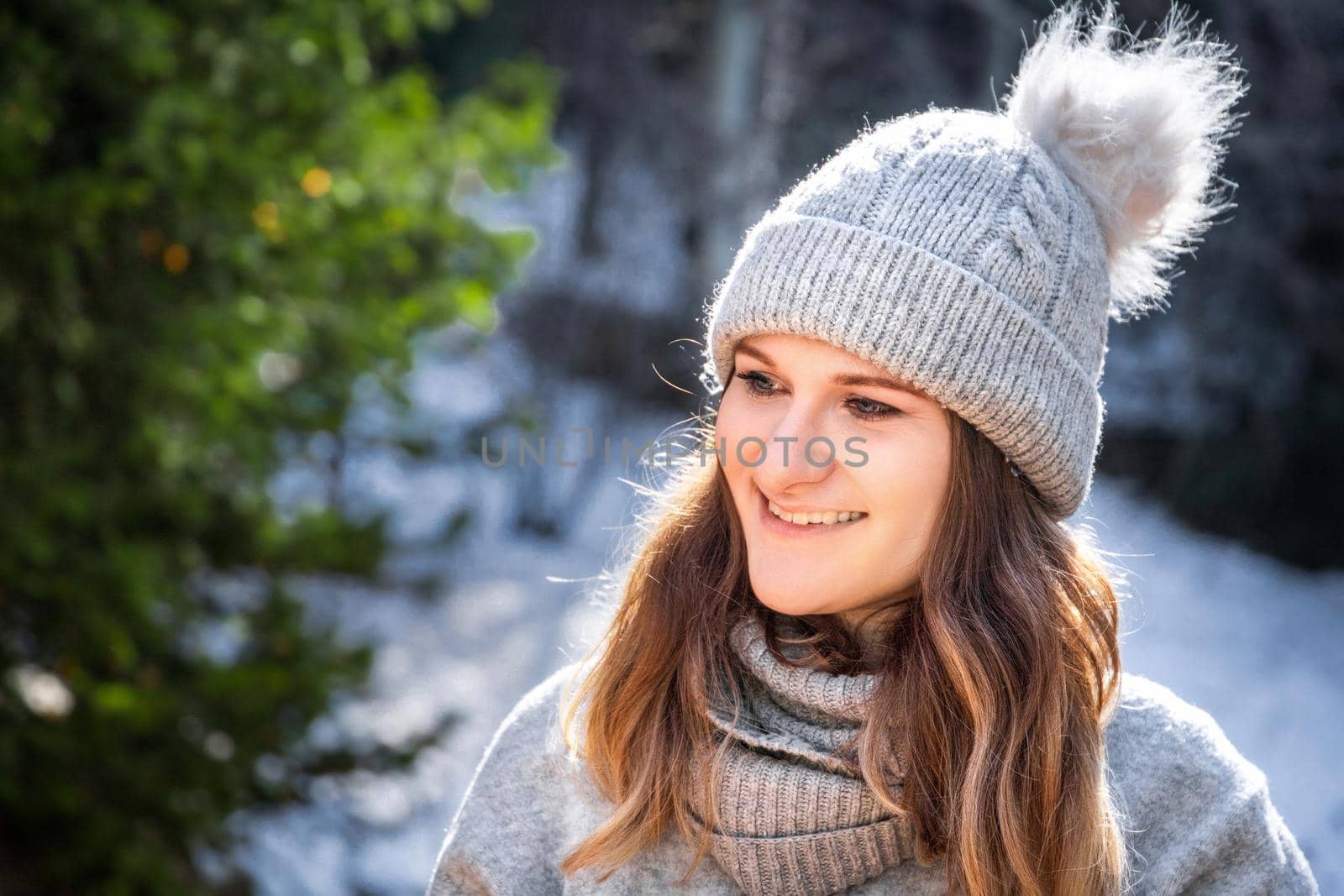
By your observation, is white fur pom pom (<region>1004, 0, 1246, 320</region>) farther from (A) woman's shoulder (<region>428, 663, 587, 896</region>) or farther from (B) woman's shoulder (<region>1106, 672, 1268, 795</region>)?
(A) woman's shoulder (<region>428, 663, 587, 896</region>)

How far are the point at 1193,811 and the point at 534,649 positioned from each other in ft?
16.9

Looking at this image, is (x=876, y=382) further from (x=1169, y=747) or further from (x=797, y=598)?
(x=1169, y=747)

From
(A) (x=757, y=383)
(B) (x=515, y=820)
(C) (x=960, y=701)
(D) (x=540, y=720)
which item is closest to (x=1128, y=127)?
(A) (x=757, y=383)

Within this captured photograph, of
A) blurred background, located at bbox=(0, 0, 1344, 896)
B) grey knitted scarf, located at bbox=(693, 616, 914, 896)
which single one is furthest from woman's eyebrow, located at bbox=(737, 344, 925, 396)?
grey knitted scarf, located at bbox=(693, 616, 914, 896)

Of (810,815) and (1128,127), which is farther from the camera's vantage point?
(1128,127)

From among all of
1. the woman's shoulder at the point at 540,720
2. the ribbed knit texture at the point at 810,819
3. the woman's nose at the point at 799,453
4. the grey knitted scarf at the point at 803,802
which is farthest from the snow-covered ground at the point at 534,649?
the woman's nose at the point at 799,453

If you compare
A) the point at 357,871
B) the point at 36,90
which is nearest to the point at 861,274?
the point at 36,90

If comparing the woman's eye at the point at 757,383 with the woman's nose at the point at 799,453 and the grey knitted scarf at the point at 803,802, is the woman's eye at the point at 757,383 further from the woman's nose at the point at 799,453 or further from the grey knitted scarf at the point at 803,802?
the grey knitted scarf at the point at 803,802

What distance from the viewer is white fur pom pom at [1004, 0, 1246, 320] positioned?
1843 mm

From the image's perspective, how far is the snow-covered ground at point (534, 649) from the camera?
4102mm

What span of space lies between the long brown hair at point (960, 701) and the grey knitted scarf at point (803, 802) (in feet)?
0.11

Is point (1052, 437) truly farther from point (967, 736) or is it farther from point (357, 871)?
point (357, 871)

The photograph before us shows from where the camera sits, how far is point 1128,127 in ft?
6.06

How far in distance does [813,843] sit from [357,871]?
10.8 ft
